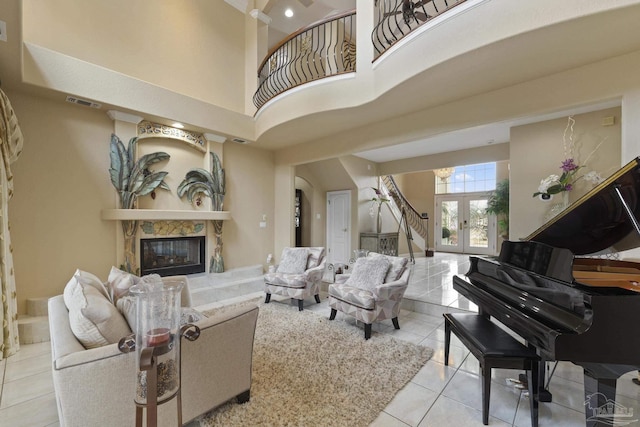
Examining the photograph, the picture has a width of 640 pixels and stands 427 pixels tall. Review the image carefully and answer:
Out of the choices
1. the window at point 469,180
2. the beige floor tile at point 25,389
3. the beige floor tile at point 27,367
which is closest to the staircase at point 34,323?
the beige floor tile at point 27,367

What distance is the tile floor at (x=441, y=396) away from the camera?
1.86m

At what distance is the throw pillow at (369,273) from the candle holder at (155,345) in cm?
248

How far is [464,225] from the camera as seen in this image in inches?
364

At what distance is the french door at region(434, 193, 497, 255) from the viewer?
8742 mm

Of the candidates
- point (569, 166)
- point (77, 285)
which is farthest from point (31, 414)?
point (569, 166)

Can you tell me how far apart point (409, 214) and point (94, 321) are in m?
8.42

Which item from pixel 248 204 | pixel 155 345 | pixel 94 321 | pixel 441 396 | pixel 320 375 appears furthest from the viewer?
pixel 248 204

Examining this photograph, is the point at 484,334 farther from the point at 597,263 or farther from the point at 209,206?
the point at 209,206

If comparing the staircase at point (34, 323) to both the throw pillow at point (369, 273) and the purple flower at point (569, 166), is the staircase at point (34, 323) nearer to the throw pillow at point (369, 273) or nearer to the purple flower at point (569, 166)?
the throw pillow at point (369, 273)

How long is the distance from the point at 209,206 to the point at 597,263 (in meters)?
5.29

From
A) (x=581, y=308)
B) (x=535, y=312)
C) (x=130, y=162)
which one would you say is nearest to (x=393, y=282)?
(x=535, y=312)

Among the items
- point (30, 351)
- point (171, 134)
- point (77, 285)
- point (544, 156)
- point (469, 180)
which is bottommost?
point (30, 351)

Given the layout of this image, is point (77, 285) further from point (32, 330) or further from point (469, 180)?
point (469, 180)

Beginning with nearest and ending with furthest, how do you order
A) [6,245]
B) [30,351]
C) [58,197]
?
[6,245], [30,351], [58,197]
